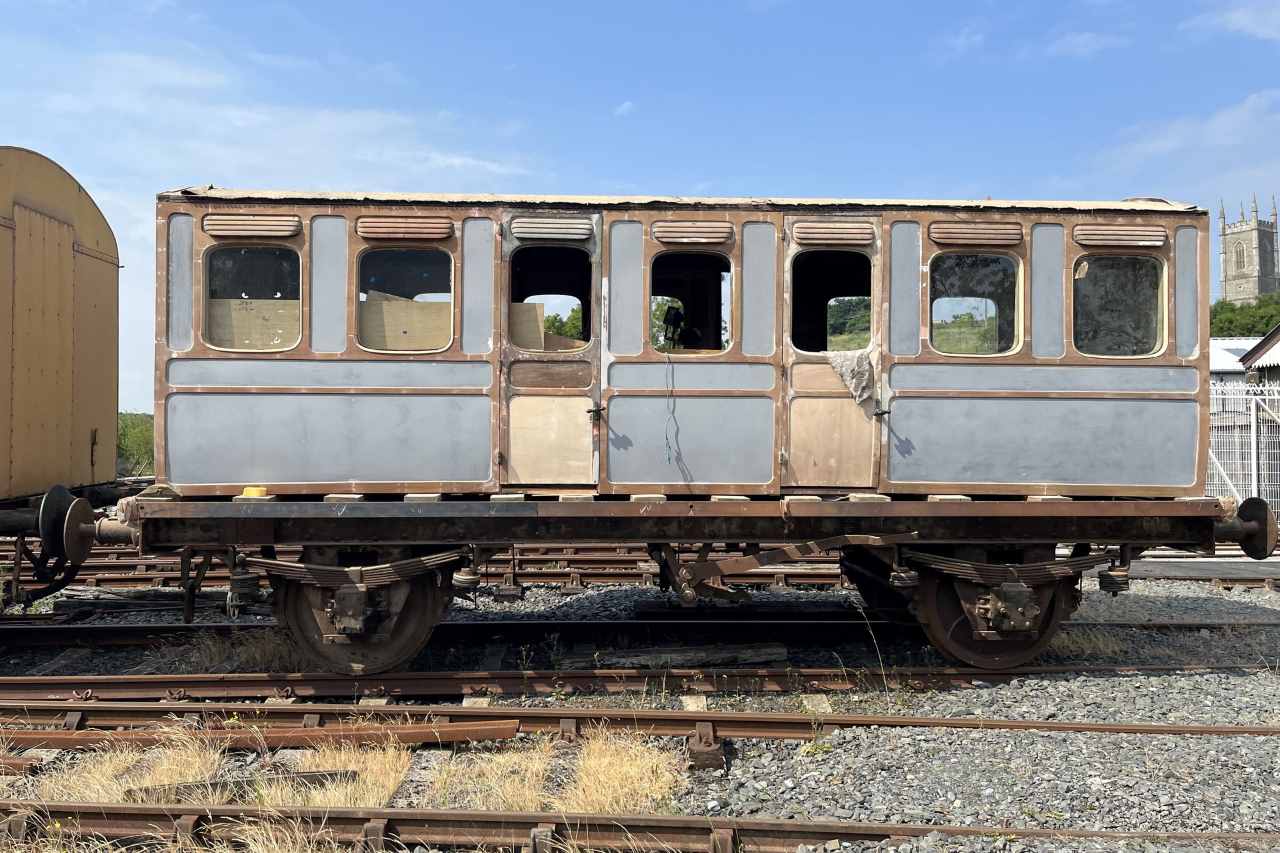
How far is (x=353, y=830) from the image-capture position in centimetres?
406

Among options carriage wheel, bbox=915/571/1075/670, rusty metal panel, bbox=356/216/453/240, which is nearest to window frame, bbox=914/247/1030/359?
carriage wheel, bbox=915/571/1075/670

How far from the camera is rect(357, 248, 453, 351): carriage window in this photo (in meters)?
6.02

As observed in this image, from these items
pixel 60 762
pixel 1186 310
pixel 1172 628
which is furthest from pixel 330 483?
Result: pixel 1172 628

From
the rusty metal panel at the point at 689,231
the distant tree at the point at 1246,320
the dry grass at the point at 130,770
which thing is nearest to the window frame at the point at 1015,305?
the rusty metal panel at the point at 689,231

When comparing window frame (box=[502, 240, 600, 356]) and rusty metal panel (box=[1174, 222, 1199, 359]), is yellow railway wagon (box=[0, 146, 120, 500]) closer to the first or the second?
window frame (box=[502, 240, 600, 356])

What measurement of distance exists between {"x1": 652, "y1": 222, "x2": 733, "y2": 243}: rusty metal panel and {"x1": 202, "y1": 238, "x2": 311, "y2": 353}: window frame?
2.73 meters

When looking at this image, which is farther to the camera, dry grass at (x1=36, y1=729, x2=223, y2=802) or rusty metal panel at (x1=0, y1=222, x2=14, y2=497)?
rusty metal panel at (x1=0, y1=222, x2=14, y2=497)

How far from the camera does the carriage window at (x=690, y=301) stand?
6.23 meters

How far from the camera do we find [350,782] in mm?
4512

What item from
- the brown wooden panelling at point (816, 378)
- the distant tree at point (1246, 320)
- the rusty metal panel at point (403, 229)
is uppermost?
the distant tree at point (1246, 320)

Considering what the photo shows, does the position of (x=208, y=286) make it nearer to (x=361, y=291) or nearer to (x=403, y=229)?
(x=361, y=291)

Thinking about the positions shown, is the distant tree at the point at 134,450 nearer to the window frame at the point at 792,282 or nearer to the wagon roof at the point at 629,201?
the wagon roof at the point at 629,201

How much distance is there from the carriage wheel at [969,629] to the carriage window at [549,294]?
3517mm

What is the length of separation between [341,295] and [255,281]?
2.30 feet
